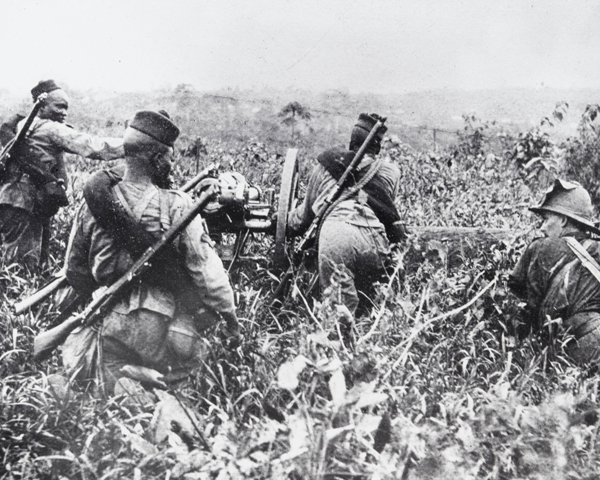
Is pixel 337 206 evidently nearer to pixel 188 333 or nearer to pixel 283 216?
pixel 283 216

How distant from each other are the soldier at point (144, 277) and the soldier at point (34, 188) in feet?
6.19

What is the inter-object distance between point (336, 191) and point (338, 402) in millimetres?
2700

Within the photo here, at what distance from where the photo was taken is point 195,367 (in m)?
3.38

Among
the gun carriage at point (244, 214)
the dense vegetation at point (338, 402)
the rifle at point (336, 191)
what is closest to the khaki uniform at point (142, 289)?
the dense vegetation at point (338, 402)

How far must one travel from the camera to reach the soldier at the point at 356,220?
447 cm

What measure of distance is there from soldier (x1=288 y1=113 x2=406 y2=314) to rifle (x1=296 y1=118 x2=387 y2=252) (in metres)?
0.06

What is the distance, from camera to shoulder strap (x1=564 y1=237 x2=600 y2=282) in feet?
12.2

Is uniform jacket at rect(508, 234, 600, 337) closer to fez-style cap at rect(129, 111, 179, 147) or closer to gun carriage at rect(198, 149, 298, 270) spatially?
gun carriage at rect(198, 149, 298, 270)

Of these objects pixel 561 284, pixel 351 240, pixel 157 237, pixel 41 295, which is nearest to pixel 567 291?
pixel 561 284

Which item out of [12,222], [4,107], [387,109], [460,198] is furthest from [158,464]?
[387,109]

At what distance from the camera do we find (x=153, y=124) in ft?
10.1

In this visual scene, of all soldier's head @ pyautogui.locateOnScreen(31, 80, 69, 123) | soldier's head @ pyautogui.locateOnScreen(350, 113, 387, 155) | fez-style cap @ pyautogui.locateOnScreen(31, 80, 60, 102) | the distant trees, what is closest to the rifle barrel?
soldier's head @ pyautogui.locateOnScreen(31, 80, 69, 123)

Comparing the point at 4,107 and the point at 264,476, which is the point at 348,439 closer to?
the point at 264,476

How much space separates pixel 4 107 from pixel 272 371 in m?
7.63
